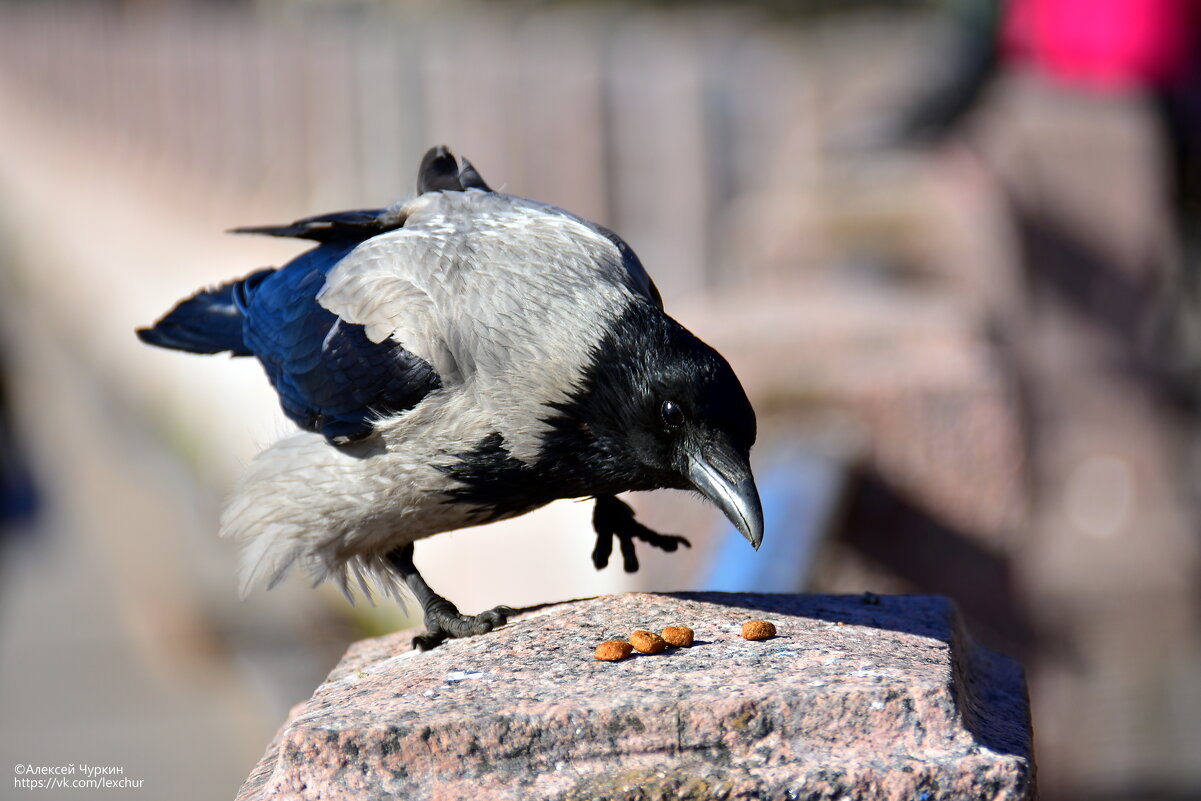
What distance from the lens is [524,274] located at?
2957mm

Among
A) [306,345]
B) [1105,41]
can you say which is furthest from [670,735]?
[1105,41]

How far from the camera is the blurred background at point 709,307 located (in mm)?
4473

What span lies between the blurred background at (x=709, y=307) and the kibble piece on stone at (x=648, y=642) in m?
Result: 1.16

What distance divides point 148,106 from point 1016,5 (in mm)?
7737

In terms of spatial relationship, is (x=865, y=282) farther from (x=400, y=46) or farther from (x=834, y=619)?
(x=400, y=46)

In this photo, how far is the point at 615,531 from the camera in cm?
325

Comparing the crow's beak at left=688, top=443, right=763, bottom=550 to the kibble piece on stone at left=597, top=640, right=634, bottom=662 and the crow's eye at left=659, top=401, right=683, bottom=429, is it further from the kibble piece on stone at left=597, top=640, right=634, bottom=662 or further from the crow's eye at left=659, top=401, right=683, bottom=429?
the kibble piece on stone at left=597, top=640, right=634, bottom=662

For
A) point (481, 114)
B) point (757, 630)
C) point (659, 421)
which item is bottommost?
point (757, 630)

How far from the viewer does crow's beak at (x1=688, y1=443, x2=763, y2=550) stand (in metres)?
2.66

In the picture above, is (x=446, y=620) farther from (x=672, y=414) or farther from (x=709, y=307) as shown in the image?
(x=709, y=307)

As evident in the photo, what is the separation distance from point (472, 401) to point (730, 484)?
0.56m

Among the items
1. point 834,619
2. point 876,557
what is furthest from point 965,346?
point 834,619

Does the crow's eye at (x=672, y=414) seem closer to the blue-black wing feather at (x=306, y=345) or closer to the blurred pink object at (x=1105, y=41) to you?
the blue-black wing feather at (x=306, y=345)

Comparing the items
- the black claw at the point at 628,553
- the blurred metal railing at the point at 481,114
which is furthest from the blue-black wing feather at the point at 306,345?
the blurred metal railing at the point at 481,114
